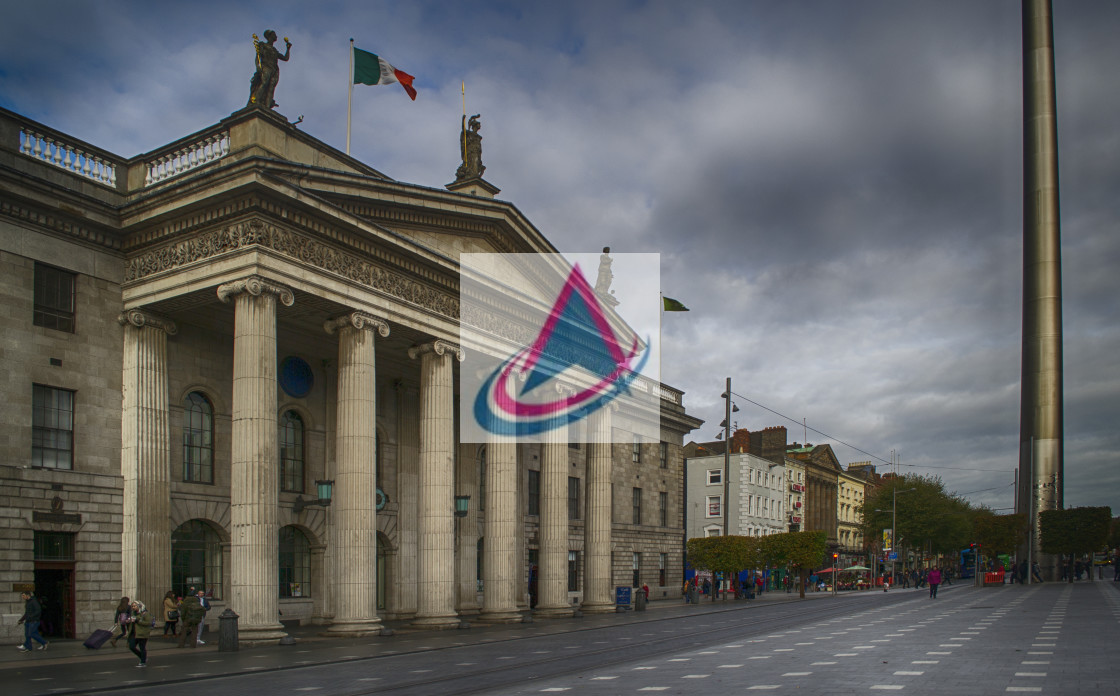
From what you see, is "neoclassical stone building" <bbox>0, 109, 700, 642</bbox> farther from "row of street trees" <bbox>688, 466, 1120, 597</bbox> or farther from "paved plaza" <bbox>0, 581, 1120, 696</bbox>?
"row of street trees" <bbox>688, 466, 1120, 597</bbox>

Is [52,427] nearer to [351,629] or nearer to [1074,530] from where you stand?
[351,629]

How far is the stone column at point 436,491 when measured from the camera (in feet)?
97.2

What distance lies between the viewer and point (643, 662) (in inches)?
755

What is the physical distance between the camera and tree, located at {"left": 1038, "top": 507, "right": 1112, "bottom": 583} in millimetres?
68875

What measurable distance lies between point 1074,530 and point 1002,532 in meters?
5.12

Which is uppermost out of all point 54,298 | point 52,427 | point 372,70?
point 372,70

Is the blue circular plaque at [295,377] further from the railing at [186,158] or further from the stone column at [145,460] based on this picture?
the railing at [186,158]

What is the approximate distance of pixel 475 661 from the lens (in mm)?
20234

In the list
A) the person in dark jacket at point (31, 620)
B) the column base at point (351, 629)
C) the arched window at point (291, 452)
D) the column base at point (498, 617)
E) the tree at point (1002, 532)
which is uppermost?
the arched window at point (291, 452)

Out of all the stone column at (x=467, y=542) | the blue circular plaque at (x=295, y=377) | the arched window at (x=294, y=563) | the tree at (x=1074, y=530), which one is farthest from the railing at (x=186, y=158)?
the tree at (x=1074, y=530)

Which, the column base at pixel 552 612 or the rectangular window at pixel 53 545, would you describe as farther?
the column base at pixel 552 612

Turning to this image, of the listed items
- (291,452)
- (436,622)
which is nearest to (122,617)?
(291,452)

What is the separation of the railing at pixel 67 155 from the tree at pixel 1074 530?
67.9m

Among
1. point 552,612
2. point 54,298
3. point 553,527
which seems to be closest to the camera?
point 54,298
